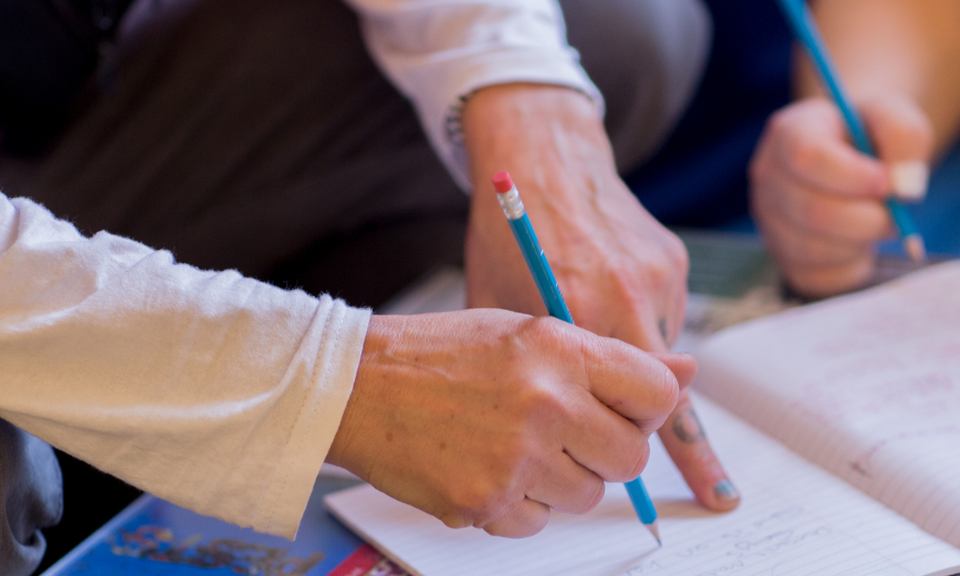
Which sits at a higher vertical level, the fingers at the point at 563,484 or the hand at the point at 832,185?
the fingers at the point at 563,484

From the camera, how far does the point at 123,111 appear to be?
88 cm

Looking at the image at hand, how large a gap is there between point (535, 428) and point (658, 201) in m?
1.07

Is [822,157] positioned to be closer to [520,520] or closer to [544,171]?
[544,171]

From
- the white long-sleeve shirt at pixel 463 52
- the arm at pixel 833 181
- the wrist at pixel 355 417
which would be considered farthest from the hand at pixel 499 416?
the arm at pixel 833 181

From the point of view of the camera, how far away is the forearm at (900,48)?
101 centimetres

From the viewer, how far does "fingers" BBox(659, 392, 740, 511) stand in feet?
1.61

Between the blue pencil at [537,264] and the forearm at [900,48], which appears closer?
the blue pencil at [537,264]

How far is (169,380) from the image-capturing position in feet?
1.30

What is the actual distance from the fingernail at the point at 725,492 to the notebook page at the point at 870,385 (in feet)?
0.30

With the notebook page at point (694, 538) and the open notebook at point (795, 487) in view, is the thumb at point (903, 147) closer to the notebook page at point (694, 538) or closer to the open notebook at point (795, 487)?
the open notebook at point (795, 487)

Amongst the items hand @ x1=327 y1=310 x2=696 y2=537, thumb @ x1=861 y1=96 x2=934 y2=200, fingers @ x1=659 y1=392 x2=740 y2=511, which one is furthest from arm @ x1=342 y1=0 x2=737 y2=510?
thumb @ x1=861 y1=96 x2=934 y2=200

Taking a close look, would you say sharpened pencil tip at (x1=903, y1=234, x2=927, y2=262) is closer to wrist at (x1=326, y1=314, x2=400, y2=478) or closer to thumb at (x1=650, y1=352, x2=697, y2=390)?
thumb at (x1=650, y1=352, x2=697, y2=390)

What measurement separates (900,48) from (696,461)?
2.71ft

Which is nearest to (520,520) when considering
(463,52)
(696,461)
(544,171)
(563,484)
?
(563,484)
